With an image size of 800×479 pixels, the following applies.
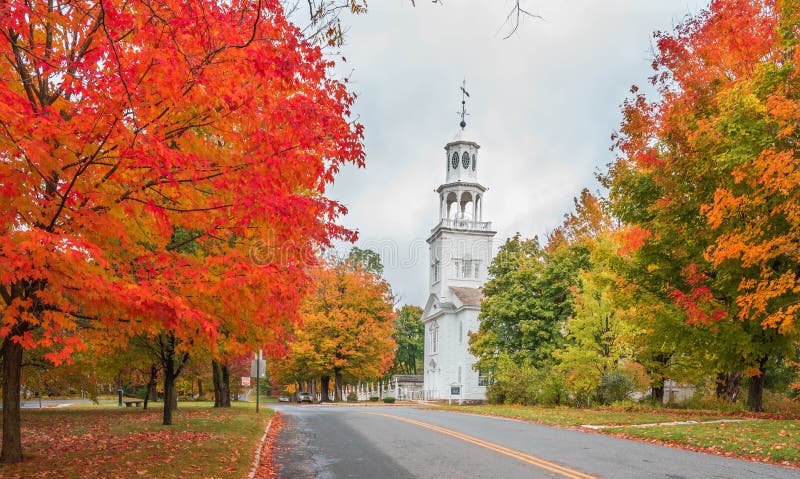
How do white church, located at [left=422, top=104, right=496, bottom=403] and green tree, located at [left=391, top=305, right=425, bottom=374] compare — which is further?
green tree, located at [left=391, top=305, right=425, bottom=374]

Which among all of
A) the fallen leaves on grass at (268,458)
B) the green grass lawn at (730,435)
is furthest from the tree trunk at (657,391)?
the fallen leaves on grass at (268,458)

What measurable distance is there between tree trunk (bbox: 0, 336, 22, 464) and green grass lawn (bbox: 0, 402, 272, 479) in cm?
32

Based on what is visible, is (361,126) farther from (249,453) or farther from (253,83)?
(249,453)

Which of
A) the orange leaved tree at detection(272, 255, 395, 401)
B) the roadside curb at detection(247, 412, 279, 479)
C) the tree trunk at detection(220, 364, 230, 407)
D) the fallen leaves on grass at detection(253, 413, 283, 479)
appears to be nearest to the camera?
the roadside curb at detection(247, 412, 279, 479)

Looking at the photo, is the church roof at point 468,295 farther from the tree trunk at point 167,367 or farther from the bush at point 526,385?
the tree trunk at point 167,367

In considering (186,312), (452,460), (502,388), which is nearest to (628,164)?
(452,460)

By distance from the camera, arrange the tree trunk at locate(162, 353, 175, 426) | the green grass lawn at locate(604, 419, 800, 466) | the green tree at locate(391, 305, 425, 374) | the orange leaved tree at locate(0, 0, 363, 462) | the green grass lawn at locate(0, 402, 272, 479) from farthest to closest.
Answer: the green tree at locate(391, 305, 425, 374)
the tree trunk at locate(162, 353, 175, 426)
the green grass lawn at locate(604, 419, 800, 466)
the green grass lawn at locate(0, 402, 272, 479)
the orange leaved tree at locate(0, 0, 363, 462)

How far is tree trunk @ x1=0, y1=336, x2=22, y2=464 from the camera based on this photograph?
941cm

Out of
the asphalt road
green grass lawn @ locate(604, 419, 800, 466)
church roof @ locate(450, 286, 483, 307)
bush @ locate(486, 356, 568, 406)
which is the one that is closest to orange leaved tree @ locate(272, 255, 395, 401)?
church roof @ locate(450, 286, 483, 307)

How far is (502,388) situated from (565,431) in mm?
19270

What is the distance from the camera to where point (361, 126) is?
966 centimetres

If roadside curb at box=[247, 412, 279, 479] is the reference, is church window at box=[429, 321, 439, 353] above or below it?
above

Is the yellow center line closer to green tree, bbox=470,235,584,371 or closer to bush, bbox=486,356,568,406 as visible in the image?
bush, bbox=486,356,568,406

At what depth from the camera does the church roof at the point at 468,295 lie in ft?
183
